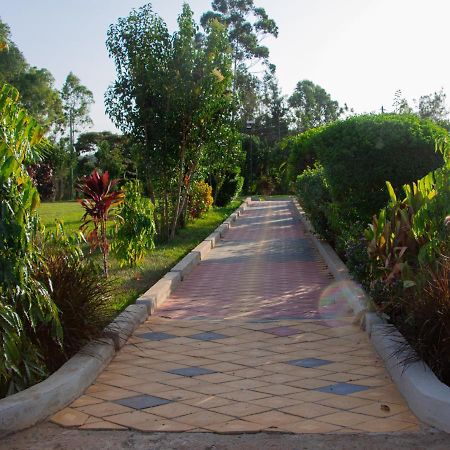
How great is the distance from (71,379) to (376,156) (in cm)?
622

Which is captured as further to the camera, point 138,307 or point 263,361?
point 138,307

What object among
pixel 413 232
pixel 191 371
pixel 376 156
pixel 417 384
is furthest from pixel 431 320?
pixel 376 156

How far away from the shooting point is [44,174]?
42.3m

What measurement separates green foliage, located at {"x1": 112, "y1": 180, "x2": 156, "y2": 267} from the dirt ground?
6377 mm

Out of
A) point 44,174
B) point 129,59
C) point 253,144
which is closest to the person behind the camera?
point 129,59

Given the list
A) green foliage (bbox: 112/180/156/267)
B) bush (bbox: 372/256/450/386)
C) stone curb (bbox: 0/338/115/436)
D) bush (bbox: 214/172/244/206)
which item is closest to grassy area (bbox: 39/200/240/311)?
green foliage (bbox: 112/180/156/267)

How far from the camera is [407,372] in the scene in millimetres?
4535

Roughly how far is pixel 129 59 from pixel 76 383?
10295 millimetres

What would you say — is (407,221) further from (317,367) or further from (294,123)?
(294,123)

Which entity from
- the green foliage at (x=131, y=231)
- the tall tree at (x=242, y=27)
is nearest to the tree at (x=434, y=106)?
the tall tree at (x=242, y=27)

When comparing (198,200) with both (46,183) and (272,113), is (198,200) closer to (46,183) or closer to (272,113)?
(46,183)

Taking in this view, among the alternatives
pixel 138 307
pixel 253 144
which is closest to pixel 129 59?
pixel 138 307

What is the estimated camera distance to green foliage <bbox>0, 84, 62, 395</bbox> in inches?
163

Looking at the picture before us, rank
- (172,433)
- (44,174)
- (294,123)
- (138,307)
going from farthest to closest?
(294,123), (44,174), (138,307), (172,433)
